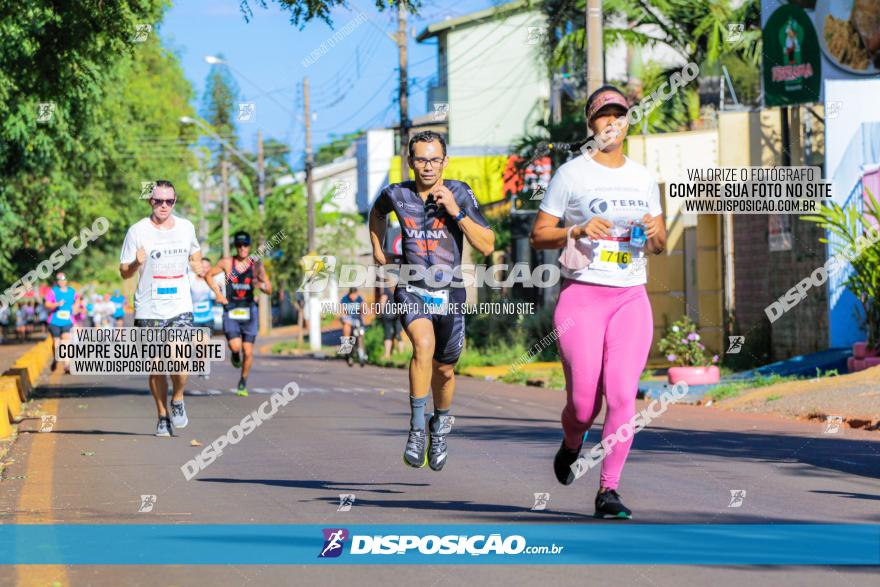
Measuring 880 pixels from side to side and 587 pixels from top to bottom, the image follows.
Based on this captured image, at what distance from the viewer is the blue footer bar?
6574 mm

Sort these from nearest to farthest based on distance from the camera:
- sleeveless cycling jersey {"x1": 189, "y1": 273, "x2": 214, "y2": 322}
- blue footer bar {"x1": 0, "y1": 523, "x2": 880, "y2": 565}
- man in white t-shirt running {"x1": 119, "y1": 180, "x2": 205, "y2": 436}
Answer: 1. blue footer bar {"x1": 0, "y1": 523, "x2": 880, "y2": 565}
2. man in white t-shirt running {"x1": 119, "y1": 180, "x2": 205, "y2": 436}
3. sleeveless cycling jersey {"x1": 189, "y1": 273, "x2": 214, "y2": 322}

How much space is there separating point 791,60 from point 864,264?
663cm

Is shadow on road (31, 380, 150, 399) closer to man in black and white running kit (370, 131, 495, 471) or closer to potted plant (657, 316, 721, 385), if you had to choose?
potted plant (657, 316, 721, 385)

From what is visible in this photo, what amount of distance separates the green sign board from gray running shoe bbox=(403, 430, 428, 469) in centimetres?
1693

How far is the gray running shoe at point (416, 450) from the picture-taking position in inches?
354

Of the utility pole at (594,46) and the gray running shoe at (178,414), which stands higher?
the utility pole at (594,46)

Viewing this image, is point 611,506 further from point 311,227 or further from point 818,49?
Answer: point 311,227

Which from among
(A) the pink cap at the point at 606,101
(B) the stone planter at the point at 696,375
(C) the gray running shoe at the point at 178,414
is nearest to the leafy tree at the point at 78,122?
(C) the gray running shoe at the point at 178,414

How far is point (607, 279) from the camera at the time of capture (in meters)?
7.54

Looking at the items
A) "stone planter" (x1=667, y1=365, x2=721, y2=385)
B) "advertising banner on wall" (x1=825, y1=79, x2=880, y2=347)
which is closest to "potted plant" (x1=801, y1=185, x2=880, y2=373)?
"advertising banner on wall" (x1=825, y1=79, x2=880, y2=347)

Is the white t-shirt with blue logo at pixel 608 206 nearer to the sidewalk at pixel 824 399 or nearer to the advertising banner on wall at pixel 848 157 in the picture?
the sidewalk at pixel 824 399

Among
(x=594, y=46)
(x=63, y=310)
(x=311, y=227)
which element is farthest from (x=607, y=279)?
(x=311, y=227)

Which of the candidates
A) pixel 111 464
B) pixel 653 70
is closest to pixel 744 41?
pixel 653 70

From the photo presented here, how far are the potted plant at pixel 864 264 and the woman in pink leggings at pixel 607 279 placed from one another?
12355 mm
